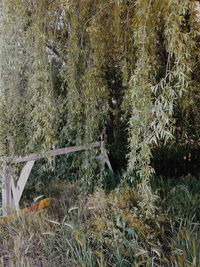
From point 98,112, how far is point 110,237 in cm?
134

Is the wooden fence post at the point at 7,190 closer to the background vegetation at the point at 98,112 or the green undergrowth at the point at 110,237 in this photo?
the background vegetation at the point at 98,112

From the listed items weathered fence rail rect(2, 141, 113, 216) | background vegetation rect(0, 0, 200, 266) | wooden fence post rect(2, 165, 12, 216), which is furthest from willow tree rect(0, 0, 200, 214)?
wooden fence post rect(2, 165, 12, 216)

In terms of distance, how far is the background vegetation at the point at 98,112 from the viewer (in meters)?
1.49

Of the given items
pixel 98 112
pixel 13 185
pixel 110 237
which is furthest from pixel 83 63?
pixel 110 237

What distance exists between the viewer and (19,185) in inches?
94.4

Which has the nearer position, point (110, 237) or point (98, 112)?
point (110, 237)

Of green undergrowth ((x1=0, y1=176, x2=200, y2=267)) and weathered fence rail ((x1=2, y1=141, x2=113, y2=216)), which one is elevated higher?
weathered fence rail ((x1=2, y1=141, x2=113, y2=216))

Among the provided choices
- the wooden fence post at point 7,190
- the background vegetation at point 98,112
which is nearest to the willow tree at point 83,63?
the background vegetation at point 98,112

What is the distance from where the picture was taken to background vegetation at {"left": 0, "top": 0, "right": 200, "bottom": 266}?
149 cm

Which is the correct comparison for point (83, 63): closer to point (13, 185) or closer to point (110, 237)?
point (13, 185)

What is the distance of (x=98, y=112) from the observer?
2.49 m

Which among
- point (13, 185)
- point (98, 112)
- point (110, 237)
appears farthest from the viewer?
point (98, 112)

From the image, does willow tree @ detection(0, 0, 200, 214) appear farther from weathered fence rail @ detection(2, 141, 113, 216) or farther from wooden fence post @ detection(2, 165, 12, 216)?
wooden fence post @ detection(2, 165, 12, 216)

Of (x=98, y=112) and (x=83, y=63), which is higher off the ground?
(x=83, y=63)
